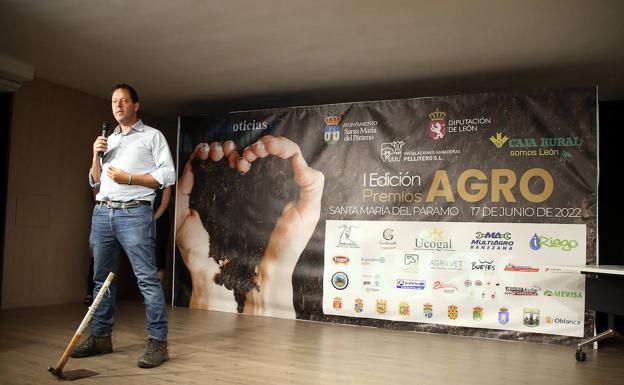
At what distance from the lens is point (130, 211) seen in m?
Result: 2.71

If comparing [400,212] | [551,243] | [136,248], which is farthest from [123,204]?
[551,243]

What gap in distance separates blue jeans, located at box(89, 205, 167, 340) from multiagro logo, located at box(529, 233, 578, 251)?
2778 millimetres

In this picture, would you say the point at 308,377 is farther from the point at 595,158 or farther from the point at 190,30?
the point at 595,158

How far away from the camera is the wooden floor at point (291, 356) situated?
264cm

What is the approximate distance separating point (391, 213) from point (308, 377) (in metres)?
2.13

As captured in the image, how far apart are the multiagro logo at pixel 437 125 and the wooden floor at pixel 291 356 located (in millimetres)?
1626

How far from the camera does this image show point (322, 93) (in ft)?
17.4

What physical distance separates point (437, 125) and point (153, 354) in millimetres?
2899

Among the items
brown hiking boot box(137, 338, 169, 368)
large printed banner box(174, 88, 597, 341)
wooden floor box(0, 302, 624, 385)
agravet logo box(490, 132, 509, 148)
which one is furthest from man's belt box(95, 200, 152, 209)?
agravet logo box(490, 132, 509, 148)

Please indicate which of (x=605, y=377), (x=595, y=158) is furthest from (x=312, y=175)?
(x=605, y=377)

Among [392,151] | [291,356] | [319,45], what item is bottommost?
[291,356]

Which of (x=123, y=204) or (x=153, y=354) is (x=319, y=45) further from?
(x=153, y=354)

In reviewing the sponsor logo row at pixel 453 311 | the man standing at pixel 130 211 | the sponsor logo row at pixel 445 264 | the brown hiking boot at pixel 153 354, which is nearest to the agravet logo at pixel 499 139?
the sponsor logo row at pixel 445 264

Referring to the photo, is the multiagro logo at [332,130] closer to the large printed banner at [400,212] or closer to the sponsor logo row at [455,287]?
the large printed banner at [400,212]
